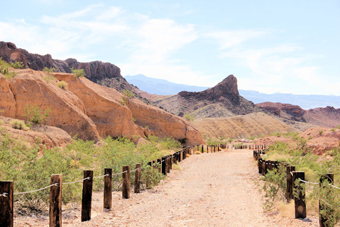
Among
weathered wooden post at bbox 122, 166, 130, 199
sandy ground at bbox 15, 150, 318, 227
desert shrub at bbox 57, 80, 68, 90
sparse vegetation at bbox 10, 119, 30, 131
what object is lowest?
sandy ground at bbox 15, 150, 318, 227

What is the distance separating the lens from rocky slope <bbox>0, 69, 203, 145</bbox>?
2150 cm

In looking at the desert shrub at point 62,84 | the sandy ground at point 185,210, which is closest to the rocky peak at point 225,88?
the desert shrub at point 62,84

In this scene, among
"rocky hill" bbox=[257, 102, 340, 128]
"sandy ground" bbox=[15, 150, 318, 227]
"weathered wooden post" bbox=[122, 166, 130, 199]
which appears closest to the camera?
"sandy ground" bbox=[15, 150, 318, 227]

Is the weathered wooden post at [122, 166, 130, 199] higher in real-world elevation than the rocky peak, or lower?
lower

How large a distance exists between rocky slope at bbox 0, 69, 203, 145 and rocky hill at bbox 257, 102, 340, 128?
11723 centimetres

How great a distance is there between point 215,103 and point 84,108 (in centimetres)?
9580

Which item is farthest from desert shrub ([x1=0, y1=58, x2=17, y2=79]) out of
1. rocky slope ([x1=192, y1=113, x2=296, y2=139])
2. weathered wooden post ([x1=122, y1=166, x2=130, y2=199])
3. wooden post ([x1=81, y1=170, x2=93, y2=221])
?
rocky slope ([x1=192, y1=113, x2=296, y2=139])

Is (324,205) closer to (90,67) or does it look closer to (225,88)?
(90,67)

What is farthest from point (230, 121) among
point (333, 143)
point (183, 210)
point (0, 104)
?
point (183, 210)

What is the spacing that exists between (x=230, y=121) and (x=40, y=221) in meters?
96.9

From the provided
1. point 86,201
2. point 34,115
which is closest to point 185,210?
point 86,201

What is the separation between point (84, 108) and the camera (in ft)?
93.6

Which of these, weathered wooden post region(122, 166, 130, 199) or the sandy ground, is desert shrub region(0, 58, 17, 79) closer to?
the sandy ground

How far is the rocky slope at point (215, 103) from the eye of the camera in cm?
11592
